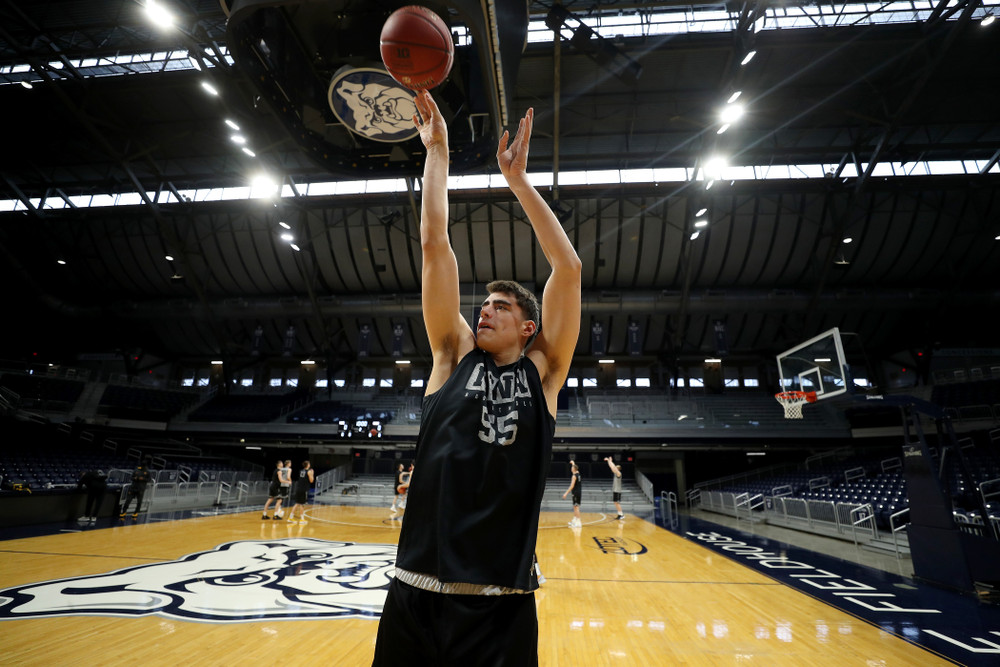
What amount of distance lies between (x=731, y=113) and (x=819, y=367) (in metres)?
8.63

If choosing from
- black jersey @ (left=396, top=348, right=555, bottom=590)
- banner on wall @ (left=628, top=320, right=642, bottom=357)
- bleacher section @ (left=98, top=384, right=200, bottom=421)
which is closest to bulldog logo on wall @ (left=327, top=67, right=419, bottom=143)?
black jersey @ (left=396, top=348, right=555, bottom=590)

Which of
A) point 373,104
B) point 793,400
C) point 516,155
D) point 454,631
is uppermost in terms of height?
point 373,104

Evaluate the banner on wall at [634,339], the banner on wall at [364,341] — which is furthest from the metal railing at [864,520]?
the banner on wall at [364,341]

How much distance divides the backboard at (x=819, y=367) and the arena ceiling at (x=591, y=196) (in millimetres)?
8733

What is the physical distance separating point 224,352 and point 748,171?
2878 centimetres

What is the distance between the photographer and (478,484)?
121 cm

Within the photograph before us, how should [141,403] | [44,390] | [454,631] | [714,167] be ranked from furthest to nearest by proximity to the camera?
[141,403] < [44,390] < [714,167] < [454,631]

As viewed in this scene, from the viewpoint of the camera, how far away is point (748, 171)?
2002cm

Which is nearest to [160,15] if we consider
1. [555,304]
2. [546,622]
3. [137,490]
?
[137,490]

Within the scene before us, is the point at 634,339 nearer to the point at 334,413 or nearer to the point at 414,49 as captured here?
the point at 334,413

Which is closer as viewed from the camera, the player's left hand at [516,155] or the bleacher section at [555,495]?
the player's left hand at [516,155]

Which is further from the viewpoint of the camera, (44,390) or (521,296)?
(44,390)

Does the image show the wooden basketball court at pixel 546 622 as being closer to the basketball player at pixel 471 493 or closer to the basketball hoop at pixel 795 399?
the basketball player at pixel 471 493

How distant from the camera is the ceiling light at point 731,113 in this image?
1446cm
